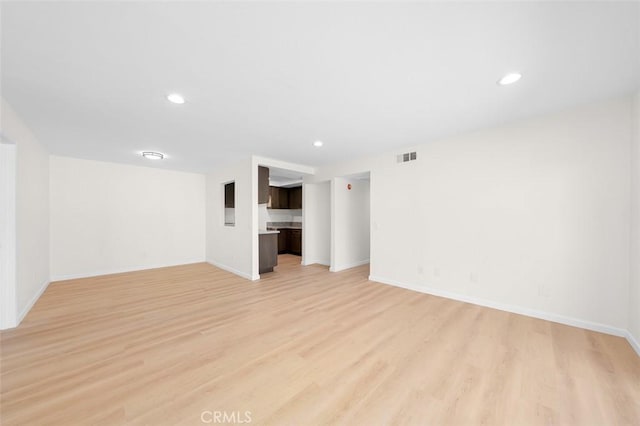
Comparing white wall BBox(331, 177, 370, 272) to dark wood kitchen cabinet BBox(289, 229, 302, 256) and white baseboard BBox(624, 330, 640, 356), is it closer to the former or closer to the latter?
dark wood kitchen cabinet BBox(289, 229, 302, 256)

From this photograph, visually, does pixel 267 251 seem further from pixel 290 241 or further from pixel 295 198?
pixel 295 198

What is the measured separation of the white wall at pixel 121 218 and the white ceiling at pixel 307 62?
2069 mm

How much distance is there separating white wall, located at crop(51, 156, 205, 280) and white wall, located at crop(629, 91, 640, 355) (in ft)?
24.8

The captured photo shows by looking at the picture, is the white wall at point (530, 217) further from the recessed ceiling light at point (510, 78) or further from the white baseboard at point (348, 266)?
the white baseboard at point (348, 266)

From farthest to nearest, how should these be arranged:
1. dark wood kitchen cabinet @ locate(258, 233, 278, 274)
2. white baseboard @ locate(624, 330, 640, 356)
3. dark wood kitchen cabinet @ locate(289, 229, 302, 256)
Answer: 1. dark wood kitchen cabinet @ locate(289, 229, 302, 256)
2. dark wood kitchen cabinet @ locate(258, 233, 278, 274)
3. white baseboard @ locate(624, 330, 640, 356)

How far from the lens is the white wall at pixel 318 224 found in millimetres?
5891

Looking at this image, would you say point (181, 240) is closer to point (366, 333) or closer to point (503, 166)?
point (366, 333)

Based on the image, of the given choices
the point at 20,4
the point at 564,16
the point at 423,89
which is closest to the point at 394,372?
the point at 423,89

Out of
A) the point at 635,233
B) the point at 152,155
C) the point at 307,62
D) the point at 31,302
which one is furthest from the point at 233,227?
the point at 635,233

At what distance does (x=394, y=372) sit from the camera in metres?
1.80

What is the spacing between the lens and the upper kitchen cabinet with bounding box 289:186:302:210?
24.3 feet

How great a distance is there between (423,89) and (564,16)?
3.03 ft

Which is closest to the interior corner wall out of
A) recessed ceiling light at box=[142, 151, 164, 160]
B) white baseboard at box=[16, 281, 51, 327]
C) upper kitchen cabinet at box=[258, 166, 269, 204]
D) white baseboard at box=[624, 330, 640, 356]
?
upper kitchen cabinet at box=[258, 166, 269, 204]

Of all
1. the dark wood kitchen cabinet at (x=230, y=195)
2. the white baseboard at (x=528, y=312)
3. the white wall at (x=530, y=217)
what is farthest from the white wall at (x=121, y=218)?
the white baseboard at (x=528, y=312)
